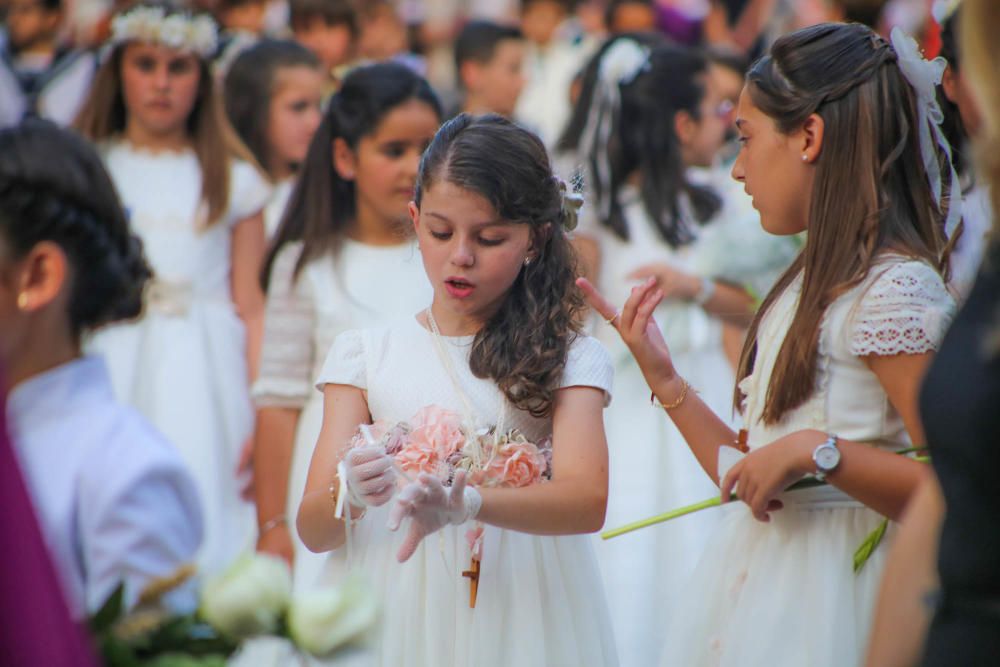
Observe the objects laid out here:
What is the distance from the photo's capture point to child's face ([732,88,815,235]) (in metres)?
3.03

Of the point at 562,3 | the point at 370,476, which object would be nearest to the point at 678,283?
the point at 370,476

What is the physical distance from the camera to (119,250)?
2.52 m

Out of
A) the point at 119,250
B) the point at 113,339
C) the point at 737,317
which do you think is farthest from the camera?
the point at 113,339

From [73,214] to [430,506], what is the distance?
80 cm

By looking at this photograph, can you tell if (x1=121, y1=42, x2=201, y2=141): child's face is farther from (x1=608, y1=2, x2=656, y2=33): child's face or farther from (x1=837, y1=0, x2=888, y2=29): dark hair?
(x1=608, y1=2, x2=656, y2=33): child's face

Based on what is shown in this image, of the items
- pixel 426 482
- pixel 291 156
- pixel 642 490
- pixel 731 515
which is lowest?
pixel 642 490

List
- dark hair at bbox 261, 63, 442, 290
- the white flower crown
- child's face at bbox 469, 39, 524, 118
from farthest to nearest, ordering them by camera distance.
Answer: child's face at bbox 469, 39, 524, 118 → the white flower crown → dark hair at bbox 261, 63, 442, 290

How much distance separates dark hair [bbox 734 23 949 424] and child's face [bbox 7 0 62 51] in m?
7.60

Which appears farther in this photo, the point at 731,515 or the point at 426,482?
the point at 731,515

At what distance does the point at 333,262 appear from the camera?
4.66 metres

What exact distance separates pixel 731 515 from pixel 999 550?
152 centimetres

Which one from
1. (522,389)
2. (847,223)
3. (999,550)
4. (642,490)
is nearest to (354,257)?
(642,490)

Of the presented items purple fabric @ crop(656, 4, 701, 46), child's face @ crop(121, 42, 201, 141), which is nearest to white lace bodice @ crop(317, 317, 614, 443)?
child's face @ crop(121, 42, 201, 141)

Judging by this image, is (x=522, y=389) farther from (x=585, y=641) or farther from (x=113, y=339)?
(x=113, y=339)
